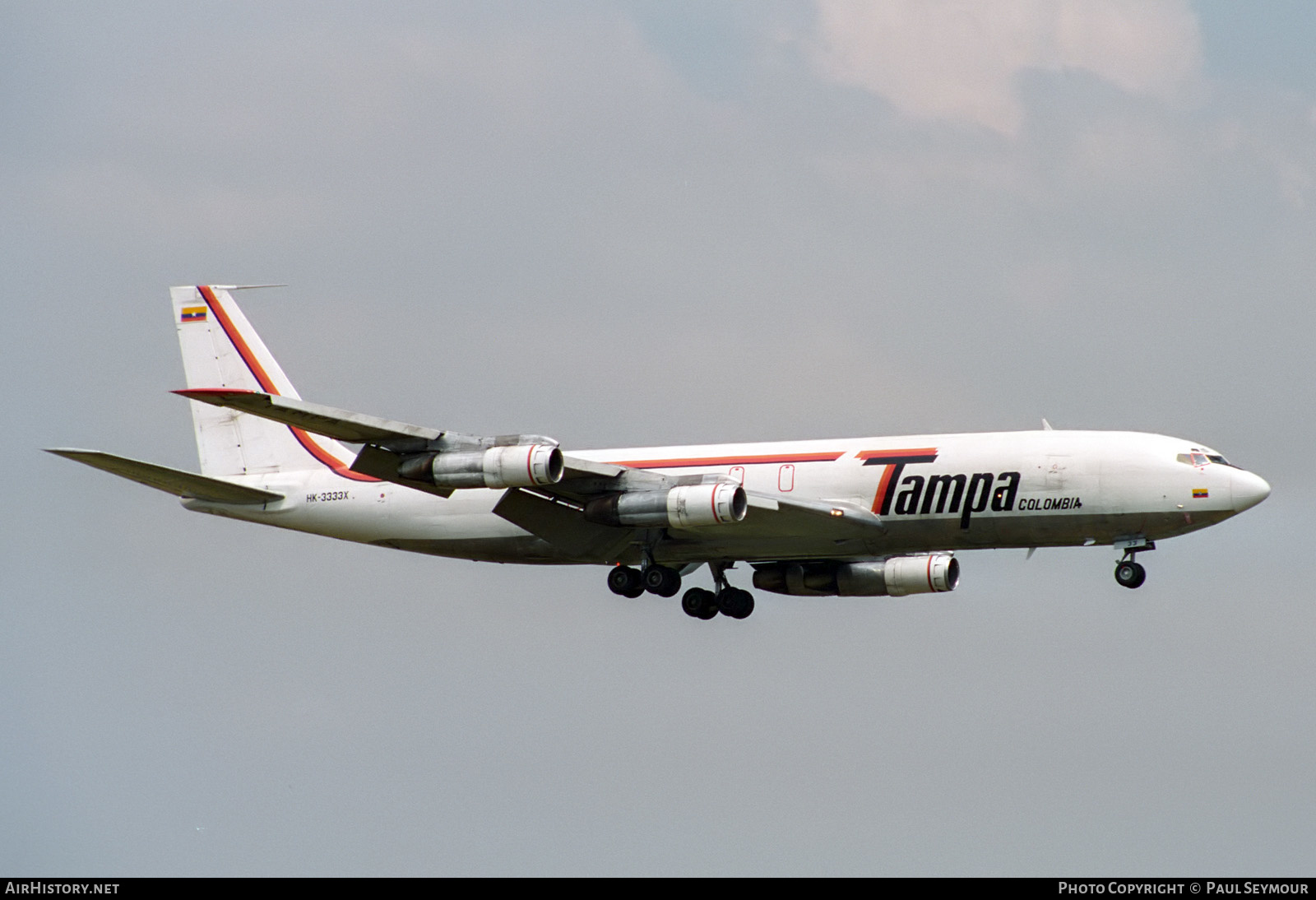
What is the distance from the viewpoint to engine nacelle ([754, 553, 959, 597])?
49.3 meters

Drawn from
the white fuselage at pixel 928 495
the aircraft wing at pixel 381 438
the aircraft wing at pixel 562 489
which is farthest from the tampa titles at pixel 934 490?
the aircraft wing at pixel 381 438

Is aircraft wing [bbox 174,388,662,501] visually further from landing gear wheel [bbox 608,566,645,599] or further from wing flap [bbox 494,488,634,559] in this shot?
landing gear wheel [bbox 608,566,645,599]

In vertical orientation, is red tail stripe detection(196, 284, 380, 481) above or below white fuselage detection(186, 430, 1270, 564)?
above

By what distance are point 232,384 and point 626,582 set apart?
1382 centimetres

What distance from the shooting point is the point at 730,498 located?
44.8 meters

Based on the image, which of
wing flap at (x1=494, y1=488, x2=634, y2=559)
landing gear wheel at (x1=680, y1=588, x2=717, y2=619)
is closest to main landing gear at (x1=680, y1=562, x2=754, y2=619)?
landing gear wheel at (x1=680, y1=588, x2=717, y2=619)

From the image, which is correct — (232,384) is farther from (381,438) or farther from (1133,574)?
(1133,574)

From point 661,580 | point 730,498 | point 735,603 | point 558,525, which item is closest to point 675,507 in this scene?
point 730,498

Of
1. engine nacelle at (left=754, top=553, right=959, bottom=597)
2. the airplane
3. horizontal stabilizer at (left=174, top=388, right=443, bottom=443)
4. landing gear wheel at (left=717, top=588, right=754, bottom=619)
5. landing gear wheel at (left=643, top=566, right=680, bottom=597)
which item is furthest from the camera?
landing gear wheel at (left=717, top=588, right=754, bottom=619)

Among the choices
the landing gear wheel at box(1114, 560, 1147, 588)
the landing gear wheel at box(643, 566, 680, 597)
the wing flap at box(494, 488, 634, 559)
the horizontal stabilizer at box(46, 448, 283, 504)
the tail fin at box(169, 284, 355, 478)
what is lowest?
the landing gear wheel at box(1114, 560, 1147, 588)

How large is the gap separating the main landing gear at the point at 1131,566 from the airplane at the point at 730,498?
45 mm

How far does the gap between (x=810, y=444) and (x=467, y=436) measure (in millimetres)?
9241

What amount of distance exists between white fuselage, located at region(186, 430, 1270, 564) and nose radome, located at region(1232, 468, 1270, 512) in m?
0.04
